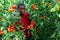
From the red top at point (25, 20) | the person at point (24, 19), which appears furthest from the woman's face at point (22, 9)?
the red top at point (25, 20)

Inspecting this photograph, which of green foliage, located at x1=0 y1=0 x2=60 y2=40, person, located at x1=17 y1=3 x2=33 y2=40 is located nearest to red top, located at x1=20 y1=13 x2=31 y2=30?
person, located at x1=17 y1=3 x2=33 y2=40

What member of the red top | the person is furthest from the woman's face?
the red top

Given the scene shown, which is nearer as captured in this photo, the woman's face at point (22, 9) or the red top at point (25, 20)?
the woman's face at point (22, 9)

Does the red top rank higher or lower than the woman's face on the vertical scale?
lower

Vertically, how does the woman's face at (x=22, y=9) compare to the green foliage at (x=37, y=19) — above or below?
above

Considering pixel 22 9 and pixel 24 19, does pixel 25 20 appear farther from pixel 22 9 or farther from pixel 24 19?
pixel 22 9

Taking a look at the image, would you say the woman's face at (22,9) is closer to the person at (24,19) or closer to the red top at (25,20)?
the person at (24,19)

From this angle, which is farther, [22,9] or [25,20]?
[25,20]

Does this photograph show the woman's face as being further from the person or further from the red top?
the red top

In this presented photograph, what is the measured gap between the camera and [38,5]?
510cm

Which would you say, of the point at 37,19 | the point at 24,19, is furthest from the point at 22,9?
the point at 37,19

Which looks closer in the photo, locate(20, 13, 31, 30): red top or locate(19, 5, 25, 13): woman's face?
locate(19, 5, 25, 13): woman's face

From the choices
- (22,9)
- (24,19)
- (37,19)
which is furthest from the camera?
(37,19)

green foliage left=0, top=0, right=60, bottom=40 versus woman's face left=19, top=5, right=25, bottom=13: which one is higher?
woman's face left=19, top=5, right=25, bottom=13
